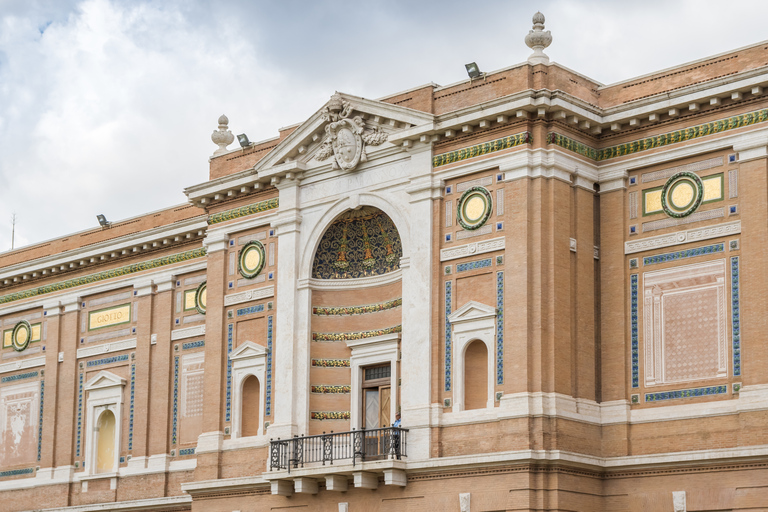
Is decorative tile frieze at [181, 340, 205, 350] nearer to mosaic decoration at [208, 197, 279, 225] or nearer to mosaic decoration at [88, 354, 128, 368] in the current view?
mosaic decoration at [88, 354, 128, 368]

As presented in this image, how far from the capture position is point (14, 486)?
3859 centimetres

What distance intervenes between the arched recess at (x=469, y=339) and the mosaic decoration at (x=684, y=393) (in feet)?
10.3

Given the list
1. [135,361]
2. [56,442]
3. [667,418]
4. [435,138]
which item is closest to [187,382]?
[135,361]

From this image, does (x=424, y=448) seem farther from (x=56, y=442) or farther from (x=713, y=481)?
(x=56, y=442)

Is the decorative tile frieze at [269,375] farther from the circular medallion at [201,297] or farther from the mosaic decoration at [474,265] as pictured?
the mosaic decoration at [474,265]

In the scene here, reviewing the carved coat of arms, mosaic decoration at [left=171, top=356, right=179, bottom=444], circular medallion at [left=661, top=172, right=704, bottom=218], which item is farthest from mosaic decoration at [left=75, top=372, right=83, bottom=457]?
circular medallion at [left=661, top=172, right=704, bottom=218]

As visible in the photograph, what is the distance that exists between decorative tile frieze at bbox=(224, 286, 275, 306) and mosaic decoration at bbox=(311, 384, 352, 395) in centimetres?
245

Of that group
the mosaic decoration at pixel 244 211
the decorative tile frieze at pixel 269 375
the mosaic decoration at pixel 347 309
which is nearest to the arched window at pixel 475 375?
the mosaic decoration at pixel 347 309

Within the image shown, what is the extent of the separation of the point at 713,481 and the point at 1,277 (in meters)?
23.2

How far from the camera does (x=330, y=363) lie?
30.4 metres

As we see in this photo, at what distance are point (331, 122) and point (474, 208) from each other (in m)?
4.36

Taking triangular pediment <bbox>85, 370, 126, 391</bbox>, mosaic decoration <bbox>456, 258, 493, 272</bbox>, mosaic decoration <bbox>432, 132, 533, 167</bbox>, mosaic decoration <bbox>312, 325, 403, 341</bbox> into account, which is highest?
mosaic decoration <bbox>432, 132, 533, 167</bbox>

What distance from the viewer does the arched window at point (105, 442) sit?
36.9 meters

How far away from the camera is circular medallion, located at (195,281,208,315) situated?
3534 centimetres
